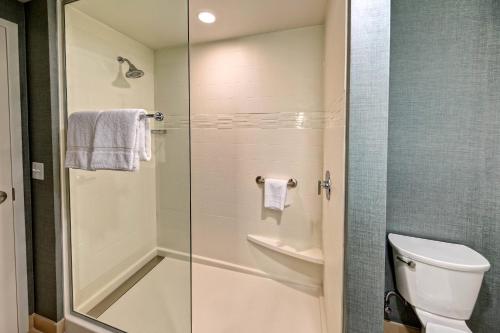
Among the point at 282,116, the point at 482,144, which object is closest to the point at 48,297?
the point at 282,116

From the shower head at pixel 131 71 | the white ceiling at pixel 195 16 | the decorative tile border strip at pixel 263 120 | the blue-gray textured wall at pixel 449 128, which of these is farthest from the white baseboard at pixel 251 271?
the white ceiling at pixel 195 16

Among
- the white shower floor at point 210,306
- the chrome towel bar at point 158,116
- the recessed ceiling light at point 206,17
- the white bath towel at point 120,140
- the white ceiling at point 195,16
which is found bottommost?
the white shower floor at point 210,306

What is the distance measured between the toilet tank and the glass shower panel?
1.30 metres

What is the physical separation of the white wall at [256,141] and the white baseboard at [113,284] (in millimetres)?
751

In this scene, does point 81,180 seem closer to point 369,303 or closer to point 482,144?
point 369,303

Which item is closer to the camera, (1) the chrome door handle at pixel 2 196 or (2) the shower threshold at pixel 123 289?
(1) the chrome door handle at pixel 2 196

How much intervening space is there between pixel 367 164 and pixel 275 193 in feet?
3.99

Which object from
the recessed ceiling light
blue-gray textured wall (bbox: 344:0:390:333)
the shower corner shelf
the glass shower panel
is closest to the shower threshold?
the glass shower panel

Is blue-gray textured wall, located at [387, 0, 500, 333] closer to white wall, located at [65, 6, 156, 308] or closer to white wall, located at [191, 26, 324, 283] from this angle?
white wall, located at [191, 26, 324, 283]

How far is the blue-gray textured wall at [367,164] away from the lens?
0.81m

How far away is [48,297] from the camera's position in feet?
4.83

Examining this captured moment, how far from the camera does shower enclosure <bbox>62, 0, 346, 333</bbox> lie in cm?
139

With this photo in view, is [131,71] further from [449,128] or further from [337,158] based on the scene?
[449,128]

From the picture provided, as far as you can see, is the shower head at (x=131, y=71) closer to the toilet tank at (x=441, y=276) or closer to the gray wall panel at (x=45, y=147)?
the gray wall panel at (x=45, y=147)
